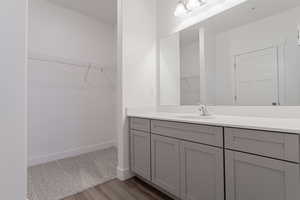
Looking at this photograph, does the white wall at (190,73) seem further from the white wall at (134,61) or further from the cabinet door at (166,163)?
the cabinet door at (166,163)

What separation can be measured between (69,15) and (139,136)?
2.52 m

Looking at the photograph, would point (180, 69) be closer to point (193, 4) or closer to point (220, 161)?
point (193, 4)

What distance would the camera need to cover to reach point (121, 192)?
5.52ft

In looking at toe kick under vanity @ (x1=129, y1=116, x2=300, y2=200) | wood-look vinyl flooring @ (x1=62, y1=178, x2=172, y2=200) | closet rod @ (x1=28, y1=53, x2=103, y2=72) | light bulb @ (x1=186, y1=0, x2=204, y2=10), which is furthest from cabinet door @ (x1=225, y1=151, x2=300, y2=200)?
closet rod @ (x1=28, y1=53, x2=103, y2=72)

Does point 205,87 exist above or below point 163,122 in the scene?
above

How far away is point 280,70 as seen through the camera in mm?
1339

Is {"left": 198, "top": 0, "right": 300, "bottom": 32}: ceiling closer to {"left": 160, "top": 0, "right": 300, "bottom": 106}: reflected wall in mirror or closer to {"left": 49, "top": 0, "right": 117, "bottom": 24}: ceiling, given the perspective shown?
{"left": 160, "top": 0, "right": 300, "bottom": 106}: reflected wall in mirror

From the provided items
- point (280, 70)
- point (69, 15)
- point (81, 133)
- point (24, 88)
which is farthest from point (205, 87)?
point (69, 15)

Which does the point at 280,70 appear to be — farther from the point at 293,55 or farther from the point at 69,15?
the point at 69,15

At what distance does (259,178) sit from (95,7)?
321cm

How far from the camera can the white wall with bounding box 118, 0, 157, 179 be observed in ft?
6.69

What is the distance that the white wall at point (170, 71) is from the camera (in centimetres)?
219

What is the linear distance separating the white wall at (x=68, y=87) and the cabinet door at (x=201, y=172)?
2.20 m

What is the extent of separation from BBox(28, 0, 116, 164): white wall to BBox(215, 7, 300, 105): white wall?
2296 millimetres
